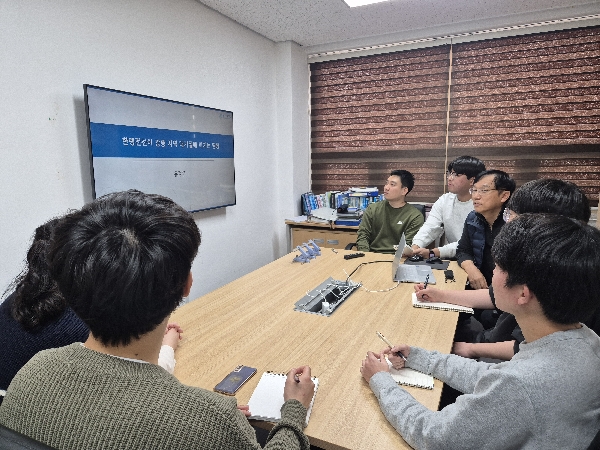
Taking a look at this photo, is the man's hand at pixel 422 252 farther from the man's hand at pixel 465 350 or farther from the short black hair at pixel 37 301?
the short black hair at pixel 37 301

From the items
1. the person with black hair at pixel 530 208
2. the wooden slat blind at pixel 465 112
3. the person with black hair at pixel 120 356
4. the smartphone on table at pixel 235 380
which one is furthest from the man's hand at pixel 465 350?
the wooden slat blind at pixel 465 112

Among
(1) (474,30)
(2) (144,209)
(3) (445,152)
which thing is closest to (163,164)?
(2) (144,209)

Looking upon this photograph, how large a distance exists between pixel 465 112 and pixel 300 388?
11.9ft

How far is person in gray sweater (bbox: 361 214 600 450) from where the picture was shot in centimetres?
81

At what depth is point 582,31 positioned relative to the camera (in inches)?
132

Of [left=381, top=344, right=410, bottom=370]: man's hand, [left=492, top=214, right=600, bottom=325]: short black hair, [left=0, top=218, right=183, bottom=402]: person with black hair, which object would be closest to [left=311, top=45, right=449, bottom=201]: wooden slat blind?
[left=381, top=344, right=410, bottom=370]: man's hand

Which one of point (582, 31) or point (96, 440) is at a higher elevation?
point (582, 31)

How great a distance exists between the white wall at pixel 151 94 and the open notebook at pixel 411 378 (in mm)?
1520

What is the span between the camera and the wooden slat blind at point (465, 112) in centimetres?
347

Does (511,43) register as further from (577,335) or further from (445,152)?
(577,335)

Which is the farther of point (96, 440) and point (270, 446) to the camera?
point (270, 446)

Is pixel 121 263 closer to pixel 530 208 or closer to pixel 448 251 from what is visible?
pixel 530 208

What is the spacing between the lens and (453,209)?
3.12 meters

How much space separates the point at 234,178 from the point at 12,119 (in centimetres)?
184
